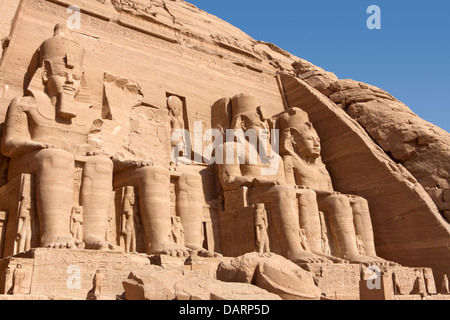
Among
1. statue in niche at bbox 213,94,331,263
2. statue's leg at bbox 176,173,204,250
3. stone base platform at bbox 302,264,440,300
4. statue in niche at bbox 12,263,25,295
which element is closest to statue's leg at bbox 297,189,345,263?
statue in niche at bbox 213,94,331,263

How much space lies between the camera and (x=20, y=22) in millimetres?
6809

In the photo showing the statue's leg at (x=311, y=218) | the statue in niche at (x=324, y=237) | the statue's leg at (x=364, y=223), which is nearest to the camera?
the statue's leg at (x=311, y=218)

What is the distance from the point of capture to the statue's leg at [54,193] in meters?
4.66

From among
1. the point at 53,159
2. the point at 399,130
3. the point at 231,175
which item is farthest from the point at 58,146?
the point at 399,130

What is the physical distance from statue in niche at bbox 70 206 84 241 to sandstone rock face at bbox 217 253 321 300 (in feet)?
5.62

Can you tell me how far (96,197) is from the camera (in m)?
5.21

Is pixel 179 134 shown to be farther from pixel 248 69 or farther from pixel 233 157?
pixel 248 69

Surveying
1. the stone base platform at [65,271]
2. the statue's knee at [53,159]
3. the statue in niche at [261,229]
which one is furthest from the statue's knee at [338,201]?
the statue's knee at [53,159]

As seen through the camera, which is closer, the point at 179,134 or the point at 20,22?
the point at 20,22

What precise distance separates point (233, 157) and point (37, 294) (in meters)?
3.69

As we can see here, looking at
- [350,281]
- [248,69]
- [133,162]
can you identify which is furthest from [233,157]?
[248,69]

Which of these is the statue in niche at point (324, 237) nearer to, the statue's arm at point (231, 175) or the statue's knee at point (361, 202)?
the statue's knee at point (361, 202)

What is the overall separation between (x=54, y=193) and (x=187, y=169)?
106 inches
